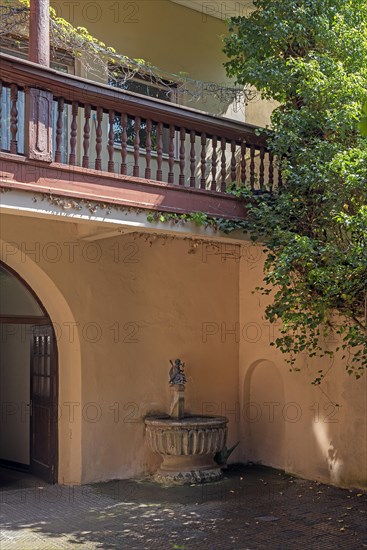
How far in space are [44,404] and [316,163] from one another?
16.5 feet

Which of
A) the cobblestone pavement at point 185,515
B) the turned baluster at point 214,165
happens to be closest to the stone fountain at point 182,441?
the cobblestone pavement at point 185,515

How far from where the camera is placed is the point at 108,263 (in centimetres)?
1002

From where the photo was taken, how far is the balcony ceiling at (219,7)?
1195 cm

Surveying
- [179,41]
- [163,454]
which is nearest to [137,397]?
[163,454]

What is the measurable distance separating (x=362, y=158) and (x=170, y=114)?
2.24 m

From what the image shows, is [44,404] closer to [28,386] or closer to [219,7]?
[28,386]

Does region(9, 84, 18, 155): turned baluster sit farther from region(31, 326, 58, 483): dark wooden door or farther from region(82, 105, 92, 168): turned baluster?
region(31, 326, 58, 483): dark wooden door

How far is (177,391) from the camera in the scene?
33.2 feet

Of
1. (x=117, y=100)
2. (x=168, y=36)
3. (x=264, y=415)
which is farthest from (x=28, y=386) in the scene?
(x=168, y=36)

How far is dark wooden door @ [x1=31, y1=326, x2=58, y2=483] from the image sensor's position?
9.76 m

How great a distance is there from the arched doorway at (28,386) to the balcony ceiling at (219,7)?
5573 millimetres

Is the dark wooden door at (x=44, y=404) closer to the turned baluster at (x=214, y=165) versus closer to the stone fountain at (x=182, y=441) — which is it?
the stone fountain at (x=182, y=441)

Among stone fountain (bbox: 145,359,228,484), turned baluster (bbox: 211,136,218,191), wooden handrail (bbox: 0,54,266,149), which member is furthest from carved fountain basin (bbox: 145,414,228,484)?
wooden handrail (bbox: 0,54,266,149)

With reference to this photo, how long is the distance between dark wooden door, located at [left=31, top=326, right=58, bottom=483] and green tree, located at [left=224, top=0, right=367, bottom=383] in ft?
10.6
